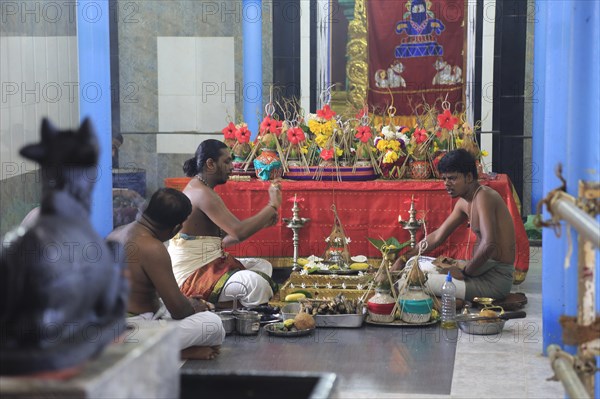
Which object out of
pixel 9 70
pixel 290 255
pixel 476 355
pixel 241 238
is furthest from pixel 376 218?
pixel 9 70

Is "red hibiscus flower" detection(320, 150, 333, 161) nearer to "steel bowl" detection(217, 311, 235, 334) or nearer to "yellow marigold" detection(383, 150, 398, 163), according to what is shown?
"yellow marigold" detection(383, 150, 398, 163)

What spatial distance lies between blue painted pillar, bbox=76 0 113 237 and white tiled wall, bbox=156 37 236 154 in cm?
493

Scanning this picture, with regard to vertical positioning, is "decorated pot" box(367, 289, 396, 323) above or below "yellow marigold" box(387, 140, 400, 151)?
below

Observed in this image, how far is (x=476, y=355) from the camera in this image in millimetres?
6070

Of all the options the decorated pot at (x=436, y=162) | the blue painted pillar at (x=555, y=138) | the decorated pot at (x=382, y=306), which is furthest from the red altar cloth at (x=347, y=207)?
the blue painted pillar at (x=555, y=138)

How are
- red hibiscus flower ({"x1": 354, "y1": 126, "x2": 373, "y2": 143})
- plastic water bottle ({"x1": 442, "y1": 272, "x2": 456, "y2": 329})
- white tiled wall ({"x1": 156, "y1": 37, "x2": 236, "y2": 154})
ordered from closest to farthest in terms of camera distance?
plastic water bottle ({"x1": 442, "y1": 272, "x2": 456, "y2": 329})
red hibiscus flower ({"x1": 354, "y1": 126, "x2": 373, "y2": 143})
white tiled wall ({"x1": 156, "y1": 37, "x2": 236, "y2": 154})

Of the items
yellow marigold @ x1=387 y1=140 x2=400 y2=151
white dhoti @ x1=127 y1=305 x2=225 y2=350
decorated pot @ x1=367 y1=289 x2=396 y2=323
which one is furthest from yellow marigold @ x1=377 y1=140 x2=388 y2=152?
white dhoti @ x1=127 y1=305 x2=225 y2=350

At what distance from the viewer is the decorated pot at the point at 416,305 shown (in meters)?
6.74

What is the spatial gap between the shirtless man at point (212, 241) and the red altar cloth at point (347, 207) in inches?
40.6

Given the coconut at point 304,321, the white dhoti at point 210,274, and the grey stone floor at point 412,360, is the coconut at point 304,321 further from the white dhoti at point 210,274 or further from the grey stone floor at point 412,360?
the white dhoti at point 210,274

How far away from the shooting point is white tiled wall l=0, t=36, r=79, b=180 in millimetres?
8469

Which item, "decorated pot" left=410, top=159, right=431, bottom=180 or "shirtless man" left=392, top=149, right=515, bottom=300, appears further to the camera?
"decorated pot" left=410, top=159, right=431, bottom=180

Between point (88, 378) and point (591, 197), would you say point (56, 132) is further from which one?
point (591, 197)

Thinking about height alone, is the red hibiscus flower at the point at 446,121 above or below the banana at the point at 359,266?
above
